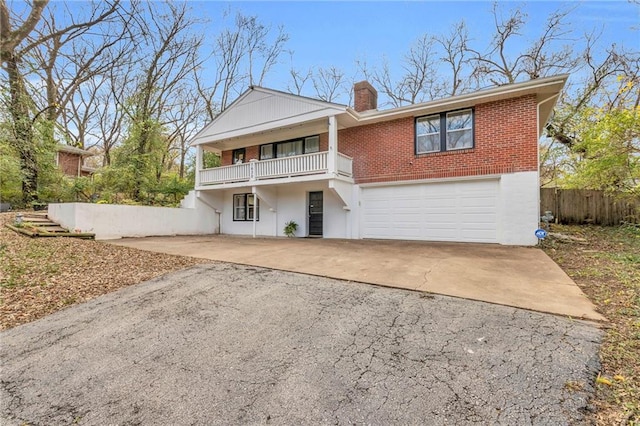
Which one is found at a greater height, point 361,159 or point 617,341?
point 361,159

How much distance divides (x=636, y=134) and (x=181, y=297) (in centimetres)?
1086

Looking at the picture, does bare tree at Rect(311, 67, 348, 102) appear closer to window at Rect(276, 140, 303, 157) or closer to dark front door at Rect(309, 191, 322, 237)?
window at Rect(276, 140, 303, 157)

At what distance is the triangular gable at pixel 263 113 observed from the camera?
1134cm

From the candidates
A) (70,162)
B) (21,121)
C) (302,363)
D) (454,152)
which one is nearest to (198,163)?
(21,121)

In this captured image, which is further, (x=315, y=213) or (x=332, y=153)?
(x=315, y=213)

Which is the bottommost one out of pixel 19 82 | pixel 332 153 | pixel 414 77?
pixel 332 153

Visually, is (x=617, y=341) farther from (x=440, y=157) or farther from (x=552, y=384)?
(x=440, y=157)

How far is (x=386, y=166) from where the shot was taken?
11.1 metres

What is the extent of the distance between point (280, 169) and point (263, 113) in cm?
295

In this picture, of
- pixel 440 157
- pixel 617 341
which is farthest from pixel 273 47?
pixel 617 341

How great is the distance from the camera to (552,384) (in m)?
2.29

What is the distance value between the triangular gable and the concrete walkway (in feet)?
18.7

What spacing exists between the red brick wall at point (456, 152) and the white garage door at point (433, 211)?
48 cm

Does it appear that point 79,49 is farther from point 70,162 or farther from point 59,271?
point 59,271
